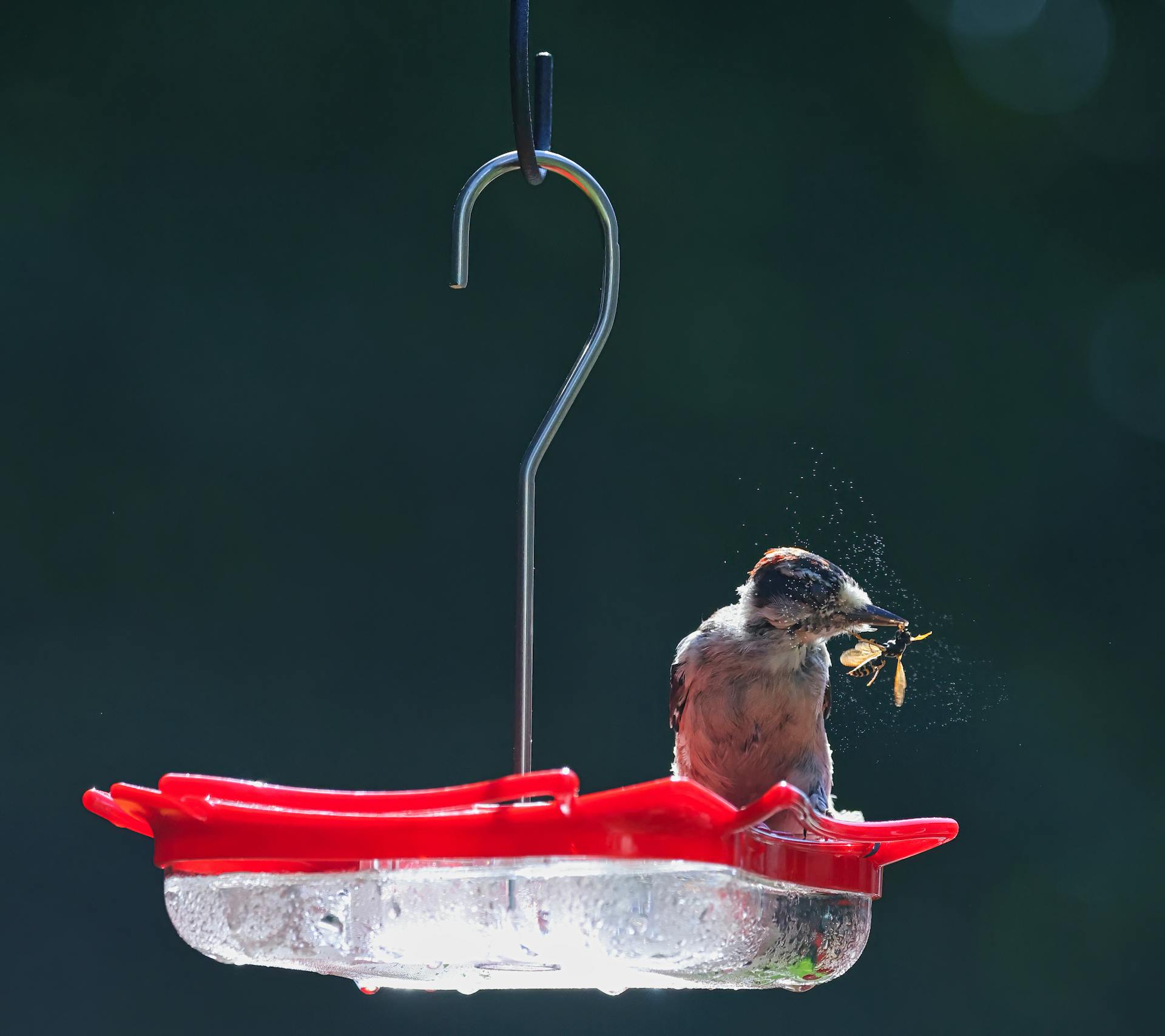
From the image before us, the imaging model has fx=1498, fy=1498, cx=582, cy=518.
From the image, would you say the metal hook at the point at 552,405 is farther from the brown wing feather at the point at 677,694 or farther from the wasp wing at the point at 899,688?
the brown wing feather at the point at 677,694

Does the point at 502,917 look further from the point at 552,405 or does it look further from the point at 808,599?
the point at 808,599

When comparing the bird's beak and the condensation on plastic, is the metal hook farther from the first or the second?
the bird's beak

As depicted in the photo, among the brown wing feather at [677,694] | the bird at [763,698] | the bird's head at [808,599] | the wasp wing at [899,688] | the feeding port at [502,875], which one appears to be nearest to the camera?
the feeding port at [502,875]

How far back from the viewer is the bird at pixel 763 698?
155cm

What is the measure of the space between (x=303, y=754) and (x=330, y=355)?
3.01ft

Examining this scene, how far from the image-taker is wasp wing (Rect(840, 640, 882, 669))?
1518 mm

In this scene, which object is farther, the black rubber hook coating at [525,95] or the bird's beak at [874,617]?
the bird's beak at [874,617]

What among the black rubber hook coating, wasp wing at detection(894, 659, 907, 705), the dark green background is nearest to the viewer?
the black rubber hook coating

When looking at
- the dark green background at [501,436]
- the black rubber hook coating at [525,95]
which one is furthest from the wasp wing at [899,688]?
the dark green background at [501,436]

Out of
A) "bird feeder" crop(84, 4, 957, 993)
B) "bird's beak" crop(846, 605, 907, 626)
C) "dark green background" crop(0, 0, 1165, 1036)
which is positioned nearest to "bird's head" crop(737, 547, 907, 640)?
"bird's beak" crop(846, 605, 907, 626)

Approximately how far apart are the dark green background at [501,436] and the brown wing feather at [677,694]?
158 centimetres

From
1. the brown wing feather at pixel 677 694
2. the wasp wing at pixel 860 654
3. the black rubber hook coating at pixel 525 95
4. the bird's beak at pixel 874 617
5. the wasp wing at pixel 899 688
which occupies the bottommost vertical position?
the brown wing feather at pixel 677 694

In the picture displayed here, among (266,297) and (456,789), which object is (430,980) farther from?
(266,297)

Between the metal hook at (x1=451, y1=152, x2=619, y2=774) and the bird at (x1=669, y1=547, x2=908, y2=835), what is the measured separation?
52cm
